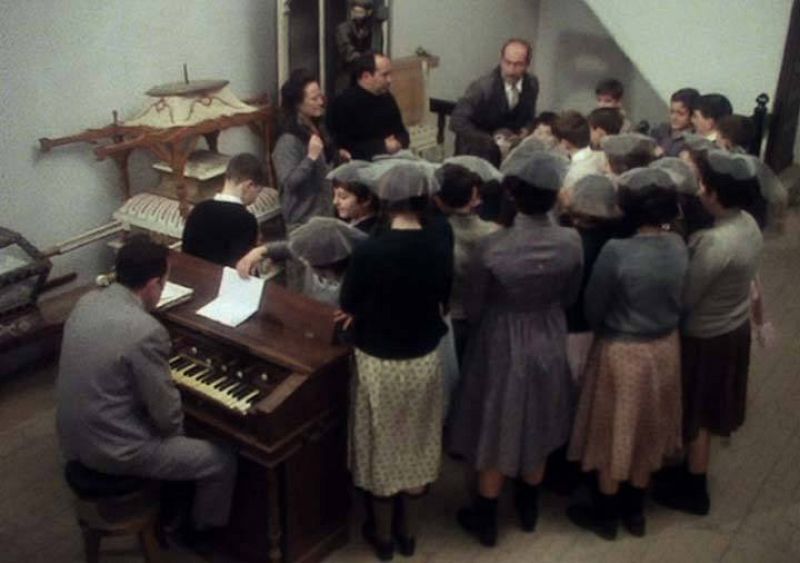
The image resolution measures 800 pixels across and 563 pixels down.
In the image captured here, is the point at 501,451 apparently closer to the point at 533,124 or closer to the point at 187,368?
the point at 187,368

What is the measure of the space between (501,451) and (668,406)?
643 mm

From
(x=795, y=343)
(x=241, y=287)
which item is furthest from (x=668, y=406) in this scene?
(x=795, y=343)

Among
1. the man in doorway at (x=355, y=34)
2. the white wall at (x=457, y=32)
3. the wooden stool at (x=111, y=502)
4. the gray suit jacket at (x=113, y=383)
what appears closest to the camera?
the gray suit jacket at (x=113, y=383)

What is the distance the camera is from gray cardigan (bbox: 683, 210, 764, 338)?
314cm

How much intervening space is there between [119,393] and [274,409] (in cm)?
47

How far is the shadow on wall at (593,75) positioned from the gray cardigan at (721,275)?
5.42m

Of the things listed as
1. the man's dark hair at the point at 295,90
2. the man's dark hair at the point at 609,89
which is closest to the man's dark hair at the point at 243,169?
the man's dark hair at the point at 295,90

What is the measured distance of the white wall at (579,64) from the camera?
8422 millimetres

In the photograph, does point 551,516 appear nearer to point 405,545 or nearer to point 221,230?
point 405,545

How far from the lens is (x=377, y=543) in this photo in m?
3.33

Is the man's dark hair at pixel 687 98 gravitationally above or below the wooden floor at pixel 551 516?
above

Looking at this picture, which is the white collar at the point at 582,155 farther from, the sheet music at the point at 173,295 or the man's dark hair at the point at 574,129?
the sheet music at the point at 173,295

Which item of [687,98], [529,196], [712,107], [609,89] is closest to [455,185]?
[529,196]

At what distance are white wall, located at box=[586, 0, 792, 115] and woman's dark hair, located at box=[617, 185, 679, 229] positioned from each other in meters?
4.35
